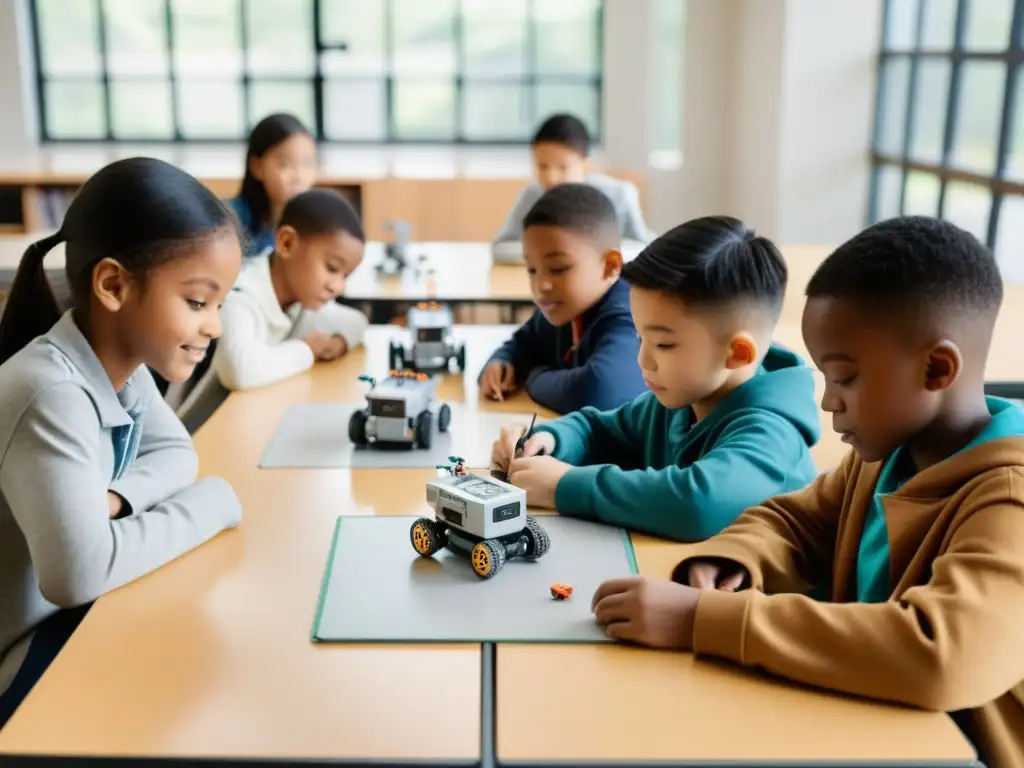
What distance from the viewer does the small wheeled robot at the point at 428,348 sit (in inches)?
101

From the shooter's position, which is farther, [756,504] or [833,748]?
[756,504]

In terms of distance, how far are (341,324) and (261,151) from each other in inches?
45.4

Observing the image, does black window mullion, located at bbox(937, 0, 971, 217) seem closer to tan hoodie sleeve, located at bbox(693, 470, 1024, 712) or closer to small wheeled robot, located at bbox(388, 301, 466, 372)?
small wheeled robot, located at bbox(388, 301, 466, 372)

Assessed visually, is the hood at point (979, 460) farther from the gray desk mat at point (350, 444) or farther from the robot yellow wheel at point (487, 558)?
the gray desk mat at point (350, 444)

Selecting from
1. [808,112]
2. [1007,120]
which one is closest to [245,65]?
[808,112]

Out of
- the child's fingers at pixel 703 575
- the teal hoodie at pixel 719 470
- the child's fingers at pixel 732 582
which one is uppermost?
the teal hoodie at pixel 719 470

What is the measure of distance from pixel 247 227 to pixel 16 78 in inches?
157

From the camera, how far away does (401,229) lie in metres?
4.06

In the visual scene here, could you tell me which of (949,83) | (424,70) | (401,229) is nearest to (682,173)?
(424,70)

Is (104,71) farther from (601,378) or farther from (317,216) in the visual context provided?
(601,378)

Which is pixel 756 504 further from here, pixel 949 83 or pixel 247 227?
pixel 949 83

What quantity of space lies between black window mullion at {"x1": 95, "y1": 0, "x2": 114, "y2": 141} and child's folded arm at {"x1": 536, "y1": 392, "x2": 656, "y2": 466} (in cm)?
587

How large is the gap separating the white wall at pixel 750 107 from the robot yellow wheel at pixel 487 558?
4.79m

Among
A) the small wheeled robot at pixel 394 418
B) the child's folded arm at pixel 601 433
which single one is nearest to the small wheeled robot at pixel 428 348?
the small wheeled robot at pixel 394 418
